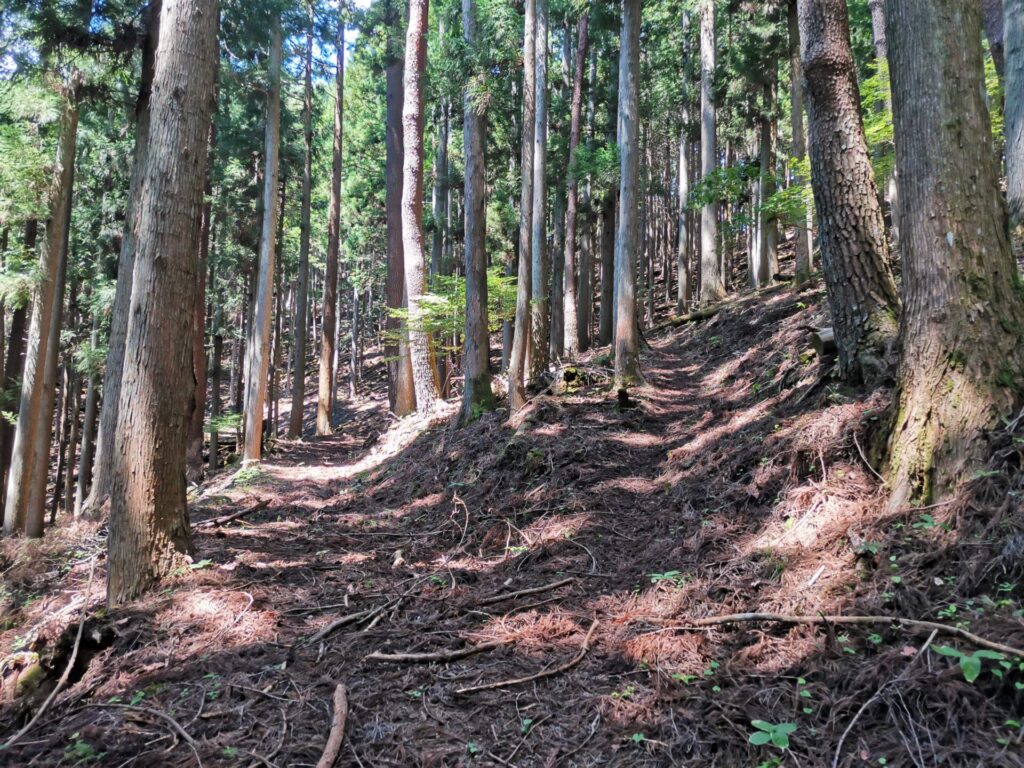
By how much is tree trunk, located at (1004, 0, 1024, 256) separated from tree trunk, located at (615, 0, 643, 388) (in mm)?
4562

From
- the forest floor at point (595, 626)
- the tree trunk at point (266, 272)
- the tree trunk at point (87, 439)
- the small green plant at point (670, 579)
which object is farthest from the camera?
the tree trunk at point (87, 439)

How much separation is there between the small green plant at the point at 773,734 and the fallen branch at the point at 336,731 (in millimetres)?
1602

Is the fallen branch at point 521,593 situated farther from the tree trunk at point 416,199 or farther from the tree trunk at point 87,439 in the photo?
the tree trunk at point 87,439

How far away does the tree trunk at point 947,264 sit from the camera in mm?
3270

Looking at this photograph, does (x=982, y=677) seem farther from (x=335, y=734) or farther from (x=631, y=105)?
(x=631, y=105)

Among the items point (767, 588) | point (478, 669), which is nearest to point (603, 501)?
point (767, 588)

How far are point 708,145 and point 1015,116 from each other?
9.80 m

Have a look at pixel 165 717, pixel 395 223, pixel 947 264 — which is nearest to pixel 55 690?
pixel 165 717

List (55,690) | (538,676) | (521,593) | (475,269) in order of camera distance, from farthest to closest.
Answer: (475,269), (521,593), (55,690), (538,676)

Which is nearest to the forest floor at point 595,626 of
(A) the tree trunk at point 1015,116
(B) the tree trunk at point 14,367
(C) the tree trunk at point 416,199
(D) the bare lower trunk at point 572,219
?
(A) the tree trunk at point 1015,116

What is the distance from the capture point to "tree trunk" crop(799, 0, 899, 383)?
492 cm

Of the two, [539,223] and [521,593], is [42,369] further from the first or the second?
[521,593]

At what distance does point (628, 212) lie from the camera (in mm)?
8883

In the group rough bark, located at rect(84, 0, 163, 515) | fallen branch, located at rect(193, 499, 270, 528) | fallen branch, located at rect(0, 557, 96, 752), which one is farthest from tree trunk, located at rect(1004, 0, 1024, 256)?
rough bark, located at rect(84, 0, 163, 515)
